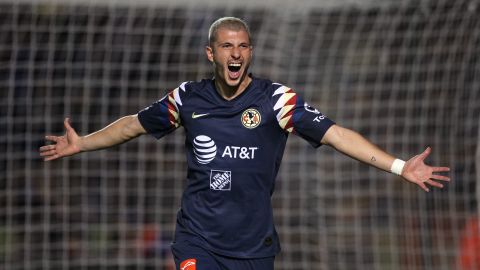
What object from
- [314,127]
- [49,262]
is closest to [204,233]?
[314,127]

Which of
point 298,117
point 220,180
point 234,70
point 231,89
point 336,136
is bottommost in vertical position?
point 220,180

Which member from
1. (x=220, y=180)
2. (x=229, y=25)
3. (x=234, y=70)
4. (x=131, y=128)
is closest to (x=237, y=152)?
(x=220, y=180)

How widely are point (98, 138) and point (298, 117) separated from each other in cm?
131

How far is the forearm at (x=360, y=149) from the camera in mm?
5234

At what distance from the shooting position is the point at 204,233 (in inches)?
213

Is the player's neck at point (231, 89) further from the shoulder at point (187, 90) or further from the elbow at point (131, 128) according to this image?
the elbow at point (131, 128)

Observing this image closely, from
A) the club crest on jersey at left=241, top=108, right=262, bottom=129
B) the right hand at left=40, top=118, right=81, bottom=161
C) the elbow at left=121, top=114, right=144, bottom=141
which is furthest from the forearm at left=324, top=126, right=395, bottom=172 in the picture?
the right hand at left=40, top=118, right=81, bottom=161

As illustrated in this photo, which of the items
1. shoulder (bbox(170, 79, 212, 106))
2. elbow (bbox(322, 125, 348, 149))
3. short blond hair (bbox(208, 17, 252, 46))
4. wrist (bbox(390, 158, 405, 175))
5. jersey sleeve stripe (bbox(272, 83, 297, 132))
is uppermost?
short blond hair (bbox(208, 17, 252, 46))

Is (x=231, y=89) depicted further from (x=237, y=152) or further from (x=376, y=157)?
(x=376, y=157)

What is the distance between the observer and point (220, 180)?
538cm

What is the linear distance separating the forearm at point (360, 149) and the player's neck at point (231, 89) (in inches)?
22.2

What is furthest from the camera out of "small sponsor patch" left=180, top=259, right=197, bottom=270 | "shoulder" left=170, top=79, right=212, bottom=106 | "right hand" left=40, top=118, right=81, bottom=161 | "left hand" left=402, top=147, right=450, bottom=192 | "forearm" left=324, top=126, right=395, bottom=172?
"right hand" left=40, top=118, right=81, bottom=161

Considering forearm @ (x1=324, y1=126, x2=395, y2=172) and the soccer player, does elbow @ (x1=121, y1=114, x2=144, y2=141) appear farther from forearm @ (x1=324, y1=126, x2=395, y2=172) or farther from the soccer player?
forearm @ (x1=324, y1=126, x2=395, y2=172)

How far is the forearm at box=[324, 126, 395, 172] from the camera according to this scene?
5.23m
